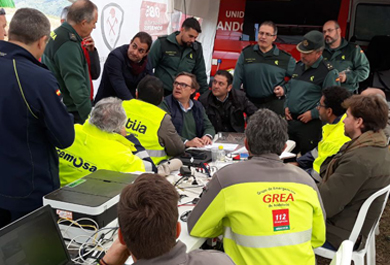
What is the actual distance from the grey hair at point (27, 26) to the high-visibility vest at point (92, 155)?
629 mm

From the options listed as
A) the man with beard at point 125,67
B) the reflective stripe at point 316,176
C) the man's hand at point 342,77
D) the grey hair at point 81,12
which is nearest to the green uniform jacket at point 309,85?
the man's hand at point 342,77

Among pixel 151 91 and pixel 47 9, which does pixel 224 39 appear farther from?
pixel 151 91

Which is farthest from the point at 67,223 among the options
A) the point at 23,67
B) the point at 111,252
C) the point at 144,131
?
the point at 144,131

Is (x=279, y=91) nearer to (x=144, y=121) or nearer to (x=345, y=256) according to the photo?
(x=144, y=121)

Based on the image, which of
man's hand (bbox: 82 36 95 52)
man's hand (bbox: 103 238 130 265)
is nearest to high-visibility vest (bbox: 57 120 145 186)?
man's hand (bbox: 103 238 130 265)

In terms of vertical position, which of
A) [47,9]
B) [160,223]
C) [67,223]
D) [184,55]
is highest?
[47,9]

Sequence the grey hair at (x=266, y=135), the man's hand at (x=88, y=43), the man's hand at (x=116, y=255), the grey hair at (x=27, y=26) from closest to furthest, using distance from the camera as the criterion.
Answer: the man's hand at (x=116, y=255), the grey hair at (x=266, y=135), the grey hair at (x=27, y=26), the man's hand at (x=88, y=43)

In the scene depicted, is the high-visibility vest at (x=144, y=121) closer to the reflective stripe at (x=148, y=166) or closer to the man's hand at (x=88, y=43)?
the reflective stripe at (x=148, y=166)

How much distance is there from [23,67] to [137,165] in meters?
0.89

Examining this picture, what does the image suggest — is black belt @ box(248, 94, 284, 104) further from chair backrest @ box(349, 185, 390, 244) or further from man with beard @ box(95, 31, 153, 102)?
chair backrest @ box(349, 185, 390, 244)

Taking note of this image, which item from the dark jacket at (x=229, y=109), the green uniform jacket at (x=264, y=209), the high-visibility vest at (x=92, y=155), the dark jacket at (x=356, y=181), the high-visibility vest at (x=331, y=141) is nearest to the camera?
the green uniform jacket at (x=264, y=209)

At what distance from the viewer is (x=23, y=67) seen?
1993mm

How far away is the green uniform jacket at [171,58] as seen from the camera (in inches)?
184

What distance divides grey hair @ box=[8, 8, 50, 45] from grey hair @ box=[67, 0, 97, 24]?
1109 millimetres
